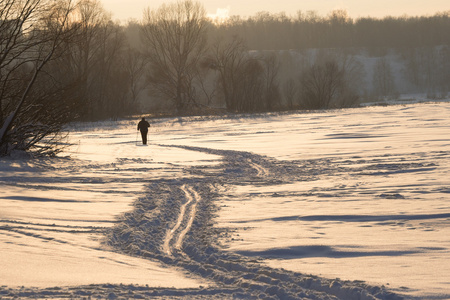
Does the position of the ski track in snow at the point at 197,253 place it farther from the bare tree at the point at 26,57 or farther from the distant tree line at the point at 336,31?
the distant tree line at the point at 336,31

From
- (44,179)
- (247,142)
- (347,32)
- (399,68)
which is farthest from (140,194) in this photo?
(347,32)

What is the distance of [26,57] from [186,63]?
5550 centimetres

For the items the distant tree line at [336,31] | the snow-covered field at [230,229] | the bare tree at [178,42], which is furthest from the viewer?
the distant tree line at [336,31]

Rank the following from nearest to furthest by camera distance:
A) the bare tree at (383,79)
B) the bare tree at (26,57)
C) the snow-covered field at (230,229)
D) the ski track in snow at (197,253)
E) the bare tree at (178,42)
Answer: the ski track in snow at (197,253) → the snow-covered field at (230,229) → the bare tree at (26,57) → the bare tree at (178,42) → the bare tree at (383,79)

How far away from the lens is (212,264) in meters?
6.34

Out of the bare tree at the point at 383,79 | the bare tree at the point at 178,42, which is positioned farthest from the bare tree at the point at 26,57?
the bare tree at the point at 383,79

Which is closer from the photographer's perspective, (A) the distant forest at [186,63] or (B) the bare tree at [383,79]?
(A) the distant forest at [186,63]

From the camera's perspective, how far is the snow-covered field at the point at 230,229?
5301mm

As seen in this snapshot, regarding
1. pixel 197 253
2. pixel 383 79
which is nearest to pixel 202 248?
pixel 197 253

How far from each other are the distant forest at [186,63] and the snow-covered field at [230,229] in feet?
7.89

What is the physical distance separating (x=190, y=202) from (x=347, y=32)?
154986 mm

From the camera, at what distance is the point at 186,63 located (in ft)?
233

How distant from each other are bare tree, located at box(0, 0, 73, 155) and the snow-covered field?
45.4 inches

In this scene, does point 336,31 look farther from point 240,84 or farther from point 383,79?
point 240,84
